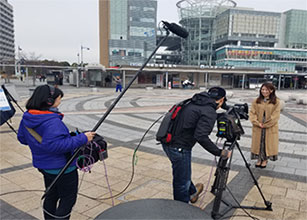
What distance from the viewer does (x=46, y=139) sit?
208 centimetres

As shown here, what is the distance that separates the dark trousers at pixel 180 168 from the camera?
8.92ft

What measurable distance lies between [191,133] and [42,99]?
63.8 inches

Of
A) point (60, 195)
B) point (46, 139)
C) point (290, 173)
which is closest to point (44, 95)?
point (46, 139)

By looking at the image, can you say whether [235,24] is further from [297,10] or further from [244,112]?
[244,112]

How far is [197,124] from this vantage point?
2.49m

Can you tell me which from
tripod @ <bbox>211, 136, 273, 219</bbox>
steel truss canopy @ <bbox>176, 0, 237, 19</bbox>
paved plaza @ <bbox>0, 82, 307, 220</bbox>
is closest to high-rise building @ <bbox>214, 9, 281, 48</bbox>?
steel truss canopy @ <bbox>176, 0, 237, 19</bbox>

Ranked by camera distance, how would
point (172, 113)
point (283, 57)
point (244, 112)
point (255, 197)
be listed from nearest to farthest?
point (172, 113) → point (244, 112) → point (255, 197) → point (283, 57)

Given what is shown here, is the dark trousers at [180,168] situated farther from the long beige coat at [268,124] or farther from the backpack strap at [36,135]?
the long beige coat at [268,124]

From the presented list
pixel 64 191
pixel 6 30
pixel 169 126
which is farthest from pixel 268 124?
pixel 6 30

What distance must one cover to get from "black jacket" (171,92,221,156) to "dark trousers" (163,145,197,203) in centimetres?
8

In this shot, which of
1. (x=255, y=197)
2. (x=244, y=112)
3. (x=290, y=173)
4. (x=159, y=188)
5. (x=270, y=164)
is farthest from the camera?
(x=270, y=164)

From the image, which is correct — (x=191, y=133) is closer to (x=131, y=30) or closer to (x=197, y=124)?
(x=197, y=124)

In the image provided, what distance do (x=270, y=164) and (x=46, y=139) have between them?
16.4 feet


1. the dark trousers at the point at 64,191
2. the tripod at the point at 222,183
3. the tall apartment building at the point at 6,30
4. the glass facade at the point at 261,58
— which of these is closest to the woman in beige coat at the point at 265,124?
the tripod at the point at 222,183
